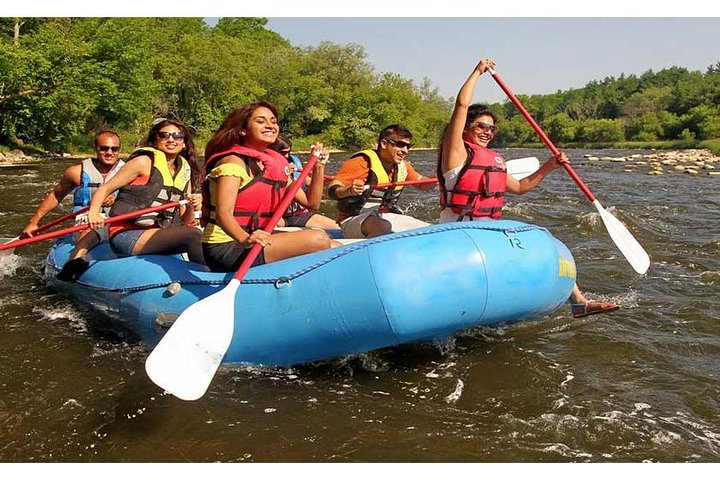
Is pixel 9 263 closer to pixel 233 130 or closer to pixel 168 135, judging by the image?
pixel 168 135

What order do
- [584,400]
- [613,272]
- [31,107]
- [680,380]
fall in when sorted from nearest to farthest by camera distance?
[584,400]
[680,380]
[613,272]
[31,107]

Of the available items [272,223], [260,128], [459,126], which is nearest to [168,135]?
[260,128]

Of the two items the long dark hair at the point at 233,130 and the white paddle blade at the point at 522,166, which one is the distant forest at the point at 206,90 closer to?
the long dark hair at the point at 233,130

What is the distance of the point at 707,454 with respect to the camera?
235 cm

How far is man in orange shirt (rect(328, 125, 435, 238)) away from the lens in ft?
14.6

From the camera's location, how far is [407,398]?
2881 mm

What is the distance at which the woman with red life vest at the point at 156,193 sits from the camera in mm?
3766

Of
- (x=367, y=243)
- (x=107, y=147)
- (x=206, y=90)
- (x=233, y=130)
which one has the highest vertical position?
(x=206, y=90)

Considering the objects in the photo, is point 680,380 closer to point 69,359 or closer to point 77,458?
point 77,458

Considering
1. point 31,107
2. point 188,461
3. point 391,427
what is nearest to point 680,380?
point 391,427

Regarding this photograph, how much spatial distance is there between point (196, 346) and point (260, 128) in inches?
45.8

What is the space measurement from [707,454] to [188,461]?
1.94m

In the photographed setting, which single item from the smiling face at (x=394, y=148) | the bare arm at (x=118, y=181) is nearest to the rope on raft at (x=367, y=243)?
the bare arm at (x=118, y=181)

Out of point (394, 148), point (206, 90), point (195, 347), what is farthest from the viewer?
point (206, 90)
